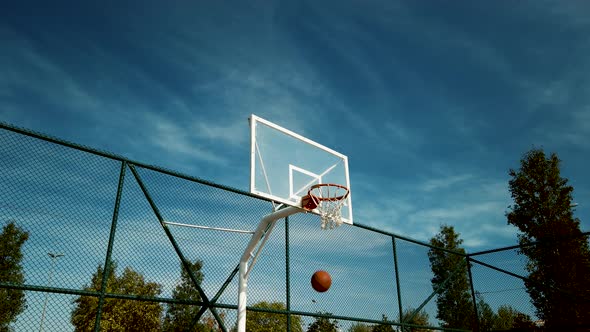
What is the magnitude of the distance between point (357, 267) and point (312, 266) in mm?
1368

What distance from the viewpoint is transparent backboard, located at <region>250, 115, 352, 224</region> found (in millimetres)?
6309

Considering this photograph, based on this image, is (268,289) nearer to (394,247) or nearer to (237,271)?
(237,271)

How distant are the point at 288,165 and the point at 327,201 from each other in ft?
2.70

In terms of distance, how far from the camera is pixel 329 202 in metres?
6.88

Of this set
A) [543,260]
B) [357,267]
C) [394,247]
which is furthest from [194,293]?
[543,260]

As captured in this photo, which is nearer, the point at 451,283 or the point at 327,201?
the point at 327,201

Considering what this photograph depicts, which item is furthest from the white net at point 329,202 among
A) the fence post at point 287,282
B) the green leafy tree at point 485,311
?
the green leafy tree at point 485,311

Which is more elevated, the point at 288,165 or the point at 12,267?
the point at 288,165

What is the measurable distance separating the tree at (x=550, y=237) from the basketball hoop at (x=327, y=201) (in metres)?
7.64

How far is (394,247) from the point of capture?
9398 mm

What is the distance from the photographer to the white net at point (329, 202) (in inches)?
264

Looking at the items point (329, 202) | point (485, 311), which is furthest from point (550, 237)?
point (329, 202)

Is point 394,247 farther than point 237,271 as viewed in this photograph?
Yes

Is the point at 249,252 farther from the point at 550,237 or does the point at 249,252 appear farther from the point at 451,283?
the point at 550,237
